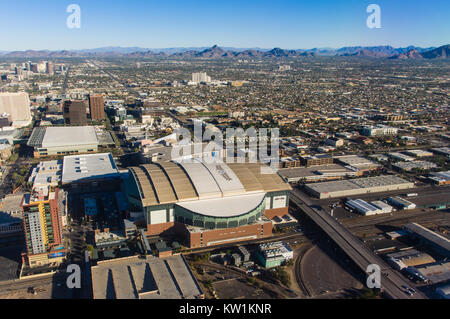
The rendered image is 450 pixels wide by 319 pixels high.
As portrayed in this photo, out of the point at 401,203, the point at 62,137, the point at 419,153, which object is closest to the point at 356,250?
the point at 401,203

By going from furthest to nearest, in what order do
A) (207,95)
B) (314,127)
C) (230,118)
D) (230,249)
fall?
1. (207,95)
2. (230,118)
3. (314,127)
4. (230,249)

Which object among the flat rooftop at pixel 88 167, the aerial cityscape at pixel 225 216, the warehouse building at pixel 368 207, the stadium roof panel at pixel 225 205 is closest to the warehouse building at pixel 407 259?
the aerial cityscape at pixel 225 216

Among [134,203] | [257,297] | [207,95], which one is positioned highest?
[207,95]

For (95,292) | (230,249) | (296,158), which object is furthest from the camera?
(296,158)

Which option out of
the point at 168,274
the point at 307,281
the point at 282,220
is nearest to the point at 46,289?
the point at 168,274

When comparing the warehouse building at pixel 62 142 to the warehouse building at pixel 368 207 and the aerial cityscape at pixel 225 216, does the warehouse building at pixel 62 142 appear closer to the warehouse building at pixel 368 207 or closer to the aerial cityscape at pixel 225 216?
the aerial cityscape at pixel 225 216
